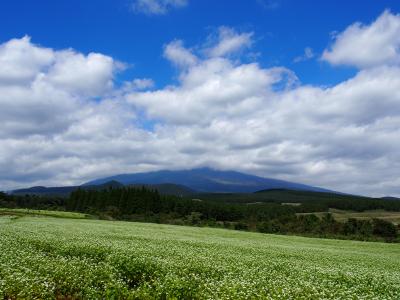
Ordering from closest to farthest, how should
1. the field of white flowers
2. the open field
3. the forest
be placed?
the field of white flowers < the forest < the open field

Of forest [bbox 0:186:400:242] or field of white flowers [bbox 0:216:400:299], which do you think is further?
forest [bbox 0:186:400:242]

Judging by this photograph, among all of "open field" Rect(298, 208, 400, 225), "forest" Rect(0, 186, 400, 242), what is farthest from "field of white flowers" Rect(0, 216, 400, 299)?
"open field" Rect(298, 208, 400, 225)

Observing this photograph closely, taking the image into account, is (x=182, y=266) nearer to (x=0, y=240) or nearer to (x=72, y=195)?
(x=0, y=240)

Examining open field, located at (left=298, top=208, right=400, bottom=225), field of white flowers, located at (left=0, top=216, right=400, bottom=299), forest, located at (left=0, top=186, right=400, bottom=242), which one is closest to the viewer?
field of white flowers, located at (left=0, top=216, right=400, bottom=299)

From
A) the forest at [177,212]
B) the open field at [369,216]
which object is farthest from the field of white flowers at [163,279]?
the open field at [369,216]

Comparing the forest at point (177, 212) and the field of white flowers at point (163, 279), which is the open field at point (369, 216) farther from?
the field of white flowers at point (163, 279)

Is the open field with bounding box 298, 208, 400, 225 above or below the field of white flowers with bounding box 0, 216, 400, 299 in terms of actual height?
above

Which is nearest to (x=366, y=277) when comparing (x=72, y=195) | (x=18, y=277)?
(x=18, y=277)

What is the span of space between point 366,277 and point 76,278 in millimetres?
16128

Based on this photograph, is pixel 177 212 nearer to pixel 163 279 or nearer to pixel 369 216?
pixel 369 216

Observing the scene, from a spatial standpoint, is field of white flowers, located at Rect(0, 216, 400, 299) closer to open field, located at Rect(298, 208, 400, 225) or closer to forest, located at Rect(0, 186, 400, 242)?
forest, located at Rect(0, 186, 400, 242)

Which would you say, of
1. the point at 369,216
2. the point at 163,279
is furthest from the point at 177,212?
the point at 163,279

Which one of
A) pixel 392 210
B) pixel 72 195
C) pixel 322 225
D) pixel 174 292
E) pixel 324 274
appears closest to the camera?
pixel 174 292

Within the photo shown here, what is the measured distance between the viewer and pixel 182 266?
20.9 meters
